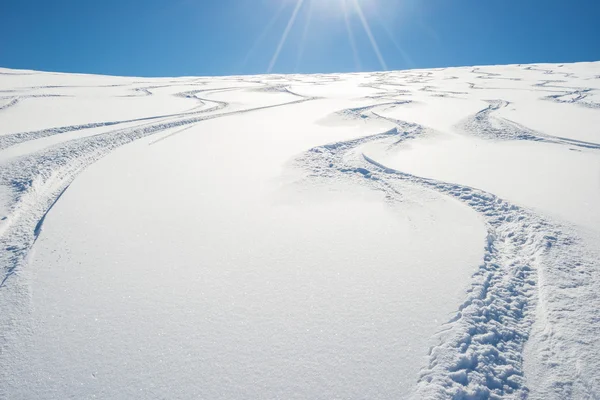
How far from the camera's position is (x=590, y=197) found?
2.00 metres

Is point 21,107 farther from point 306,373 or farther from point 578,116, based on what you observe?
point 578,116

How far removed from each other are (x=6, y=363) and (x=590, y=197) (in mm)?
2825

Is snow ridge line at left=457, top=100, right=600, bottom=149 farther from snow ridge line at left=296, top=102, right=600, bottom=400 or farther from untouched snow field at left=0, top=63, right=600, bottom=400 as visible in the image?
snow ridge line at left=296, top=102, right=600, bottom=400

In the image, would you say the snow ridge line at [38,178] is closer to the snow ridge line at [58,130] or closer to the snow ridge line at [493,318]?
the snow ridge line at [58,130]

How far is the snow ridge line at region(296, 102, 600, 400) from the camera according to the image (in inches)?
39.2

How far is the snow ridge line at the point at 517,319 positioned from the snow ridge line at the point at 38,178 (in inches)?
68.4

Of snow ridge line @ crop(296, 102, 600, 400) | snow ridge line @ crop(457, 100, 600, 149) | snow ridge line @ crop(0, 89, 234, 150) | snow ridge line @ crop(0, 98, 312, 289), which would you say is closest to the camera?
snow ridge line @ crop(296, 102, 600, 400)

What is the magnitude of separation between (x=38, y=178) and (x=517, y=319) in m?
2.89

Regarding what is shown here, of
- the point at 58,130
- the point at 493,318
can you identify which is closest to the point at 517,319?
the point at 493,318

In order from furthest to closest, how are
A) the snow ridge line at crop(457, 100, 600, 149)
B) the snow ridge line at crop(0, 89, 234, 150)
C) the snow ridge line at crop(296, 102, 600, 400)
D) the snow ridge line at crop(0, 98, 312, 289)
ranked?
the snow ridge line at crop(457, 100, 600, 149), the snow ridge line at crop(0, 89, 234, 150), the snow ridge line at crop(0, 98, 312, 289), the snow ridge line at crop(296, 102, 600, 400)

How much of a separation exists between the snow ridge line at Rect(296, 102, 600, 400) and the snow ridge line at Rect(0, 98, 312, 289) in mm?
1738

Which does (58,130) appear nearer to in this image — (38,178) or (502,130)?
(38,178)

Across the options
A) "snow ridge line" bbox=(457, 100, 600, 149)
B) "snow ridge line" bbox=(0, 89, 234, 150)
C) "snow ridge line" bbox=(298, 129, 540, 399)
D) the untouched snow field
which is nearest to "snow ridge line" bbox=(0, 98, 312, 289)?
the untouched snow field

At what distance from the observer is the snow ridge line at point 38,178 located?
163 cm
